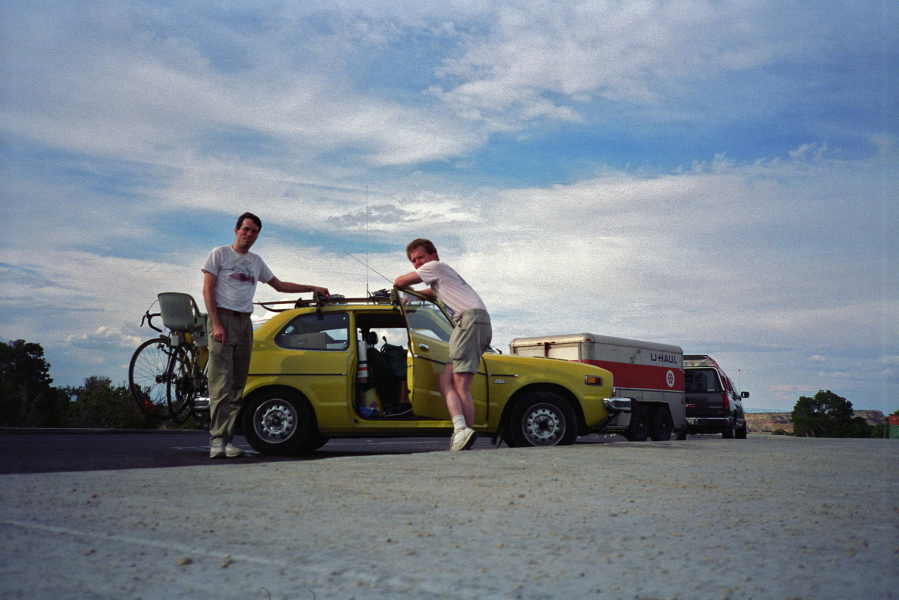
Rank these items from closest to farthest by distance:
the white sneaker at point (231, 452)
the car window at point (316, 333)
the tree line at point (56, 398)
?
the white sneaker at point (231, 452) → the car window at point (316, 333) → the tree line at point (56, 398)

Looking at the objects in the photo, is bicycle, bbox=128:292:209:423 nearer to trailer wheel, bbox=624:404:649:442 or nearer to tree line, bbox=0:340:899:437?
trailer wheel, bbox=624:404:649:442

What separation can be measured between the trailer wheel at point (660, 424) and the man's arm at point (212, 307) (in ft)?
33.7

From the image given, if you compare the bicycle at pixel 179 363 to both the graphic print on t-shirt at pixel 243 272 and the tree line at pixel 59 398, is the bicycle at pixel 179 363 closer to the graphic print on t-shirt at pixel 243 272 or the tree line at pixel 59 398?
the graphic print on t-shirt at pixel 243 272

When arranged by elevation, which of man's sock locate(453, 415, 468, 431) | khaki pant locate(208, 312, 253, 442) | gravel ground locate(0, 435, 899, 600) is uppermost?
khaki pant locate(208, 312, 253, 442)

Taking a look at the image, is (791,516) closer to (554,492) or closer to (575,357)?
(554,492)

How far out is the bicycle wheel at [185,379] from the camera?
29.0 feet

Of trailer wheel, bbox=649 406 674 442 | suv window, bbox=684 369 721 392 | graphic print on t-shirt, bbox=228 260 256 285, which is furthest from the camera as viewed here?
suv window, bbox=684 369 721 392

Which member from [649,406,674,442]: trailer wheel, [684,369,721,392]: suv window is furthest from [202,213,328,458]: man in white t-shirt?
[684,369,721,392]: suv window

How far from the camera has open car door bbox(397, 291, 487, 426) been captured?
805 centimetres

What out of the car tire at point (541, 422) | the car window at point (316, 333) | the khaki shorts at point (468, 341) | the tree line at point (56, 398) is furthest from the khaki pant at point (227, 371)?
the tree line at point (56, 398)

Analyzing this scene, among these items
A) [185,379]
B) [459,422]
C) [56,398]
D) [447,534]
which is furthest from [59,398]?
[447,534]

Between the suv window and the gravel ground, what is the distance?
16263 mm

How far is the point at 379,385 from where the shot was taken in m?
8.78

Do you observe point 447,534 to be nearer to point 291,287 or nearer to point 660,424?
point 291,287
